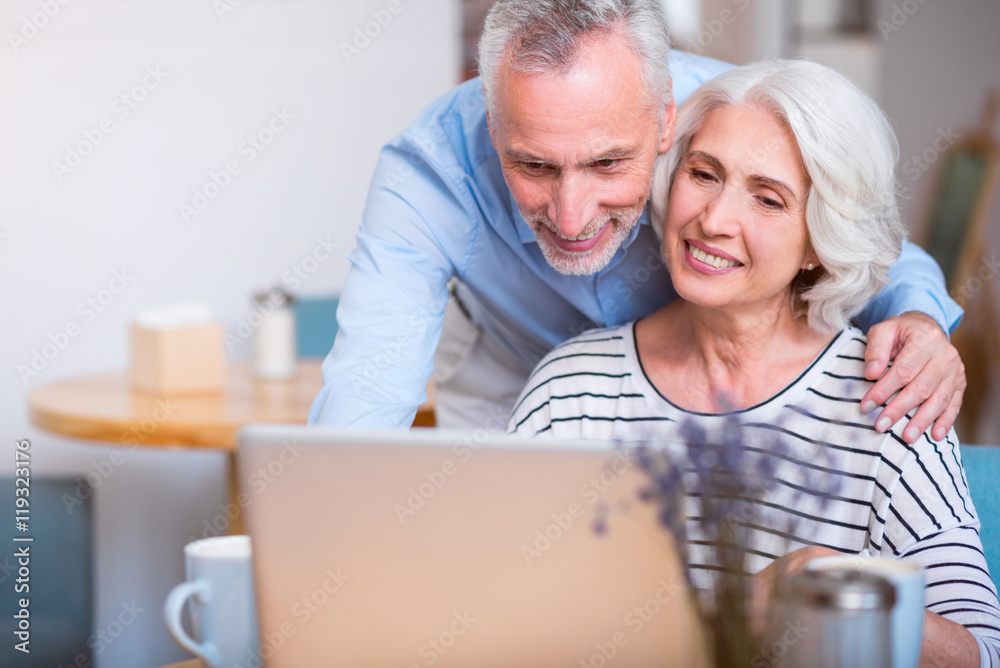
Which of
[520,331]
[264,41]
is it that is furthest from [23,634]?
[264,41]

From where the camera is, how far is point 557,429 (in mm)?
1412

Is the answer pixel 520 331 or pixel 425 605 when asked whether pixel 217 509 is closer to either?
pixel 520 331

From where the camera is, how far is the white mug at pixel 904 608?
2.08 feet

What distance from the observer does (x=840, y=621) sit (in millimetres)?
580

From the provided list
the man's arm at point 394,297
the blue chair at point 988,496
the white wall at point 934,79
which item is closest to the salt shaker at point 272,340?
the man's arm at point 394,297

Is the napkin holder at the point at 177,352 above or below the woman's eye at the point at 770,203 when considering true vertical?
below

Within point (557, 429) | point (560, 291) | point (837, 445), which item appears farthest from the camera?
point (560, 291)

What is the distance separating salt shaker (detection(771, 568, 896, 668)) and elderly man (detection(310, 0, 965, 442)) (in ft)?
2.22

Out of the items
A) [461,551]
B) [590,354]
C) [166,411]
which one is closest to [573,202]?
[590,354]

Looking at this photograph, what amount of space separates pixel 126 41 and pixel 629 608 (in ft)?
8.01

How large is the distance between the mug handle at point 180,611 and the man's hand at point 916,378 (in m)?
0.83

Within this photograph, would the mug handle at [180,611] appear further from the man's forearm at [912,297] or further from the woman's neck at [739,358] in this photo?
the man's forearm at [912,297]

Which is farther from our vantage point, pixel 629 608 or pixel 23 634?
pixel 23 634

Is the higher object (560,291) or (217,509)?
(560,291)
